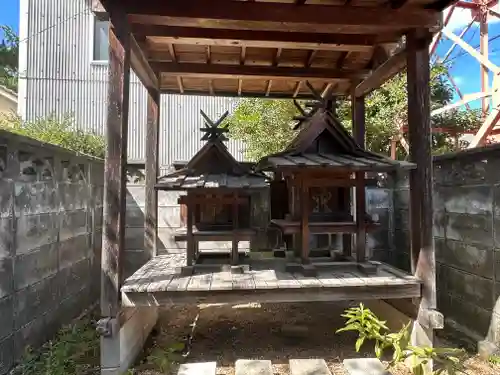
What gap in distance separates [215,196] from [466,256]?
114 inches

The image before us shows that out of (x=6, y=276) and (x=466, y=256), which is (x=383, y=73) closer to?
(x=466, y=256)

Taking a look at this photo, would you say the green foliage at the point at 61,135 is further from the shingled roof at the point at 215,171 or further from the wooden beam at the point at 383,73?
the wooden beam at the point at 383,73

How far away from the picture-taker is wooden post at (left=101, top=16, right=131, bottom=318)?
3.29 m

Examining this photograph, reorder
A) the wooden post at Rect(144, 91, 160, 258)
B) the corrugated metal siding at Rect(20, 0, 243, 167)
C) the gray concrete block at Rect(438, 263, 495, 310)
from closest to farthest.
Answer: the gray concrete block at Rect(438, 263, 495, 310) → the wooden post at Rect(144, 91, 160, 258) → the corrugated metal siding at Rect(20, 0, 243, 167)

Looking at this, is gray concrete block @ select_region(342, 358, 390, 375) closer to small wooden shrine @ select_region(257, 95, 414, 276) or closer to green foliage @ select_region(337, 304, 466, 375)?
green foliage @ select_region(337, 304, 466, 375)

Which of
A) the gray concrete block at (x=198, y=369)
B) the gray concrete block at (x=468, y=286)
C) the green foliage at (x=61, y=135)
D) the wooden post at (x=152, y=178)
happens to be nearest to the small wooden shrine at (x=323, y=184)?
the gray concrete block at (x=468, y=286)

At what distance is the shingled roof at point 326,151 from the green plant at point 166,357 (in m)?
2.23

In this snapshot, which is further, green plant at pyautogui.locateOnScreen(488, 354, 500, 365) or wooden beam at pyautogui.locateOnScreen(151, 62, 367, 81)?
wooden beam at pyautogui.locateOnScreen(151, 62, 367, 81)

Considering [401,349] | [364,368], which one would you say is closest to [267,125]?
[401,349]

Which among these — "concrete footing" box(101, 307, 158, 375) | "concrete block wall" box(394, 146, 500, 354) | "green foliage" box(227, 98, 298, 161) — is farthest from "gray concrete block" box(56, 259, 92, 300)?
"concrete block wall" box(394, 146, 500, 354)

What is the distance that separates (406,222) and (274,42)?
321 cm

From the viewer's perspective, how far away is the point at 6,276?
119 inches

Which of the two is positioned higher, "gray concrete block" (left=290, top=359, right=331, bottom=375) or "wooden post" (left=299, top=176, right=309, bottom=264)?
"wooden post" (left=299, top=176, right=309, bottom=264)

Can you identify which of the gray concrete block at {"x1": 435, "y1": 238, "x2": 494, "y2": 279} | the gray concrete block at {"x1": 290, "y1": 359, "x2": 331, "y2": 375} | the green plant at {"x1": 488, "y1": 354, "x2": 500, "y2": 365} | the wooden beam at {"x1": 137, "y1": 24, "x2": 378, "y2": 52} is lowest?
the green plant at {"x1": 488, "y1": 354, "x2": 500, "y2": 365}
